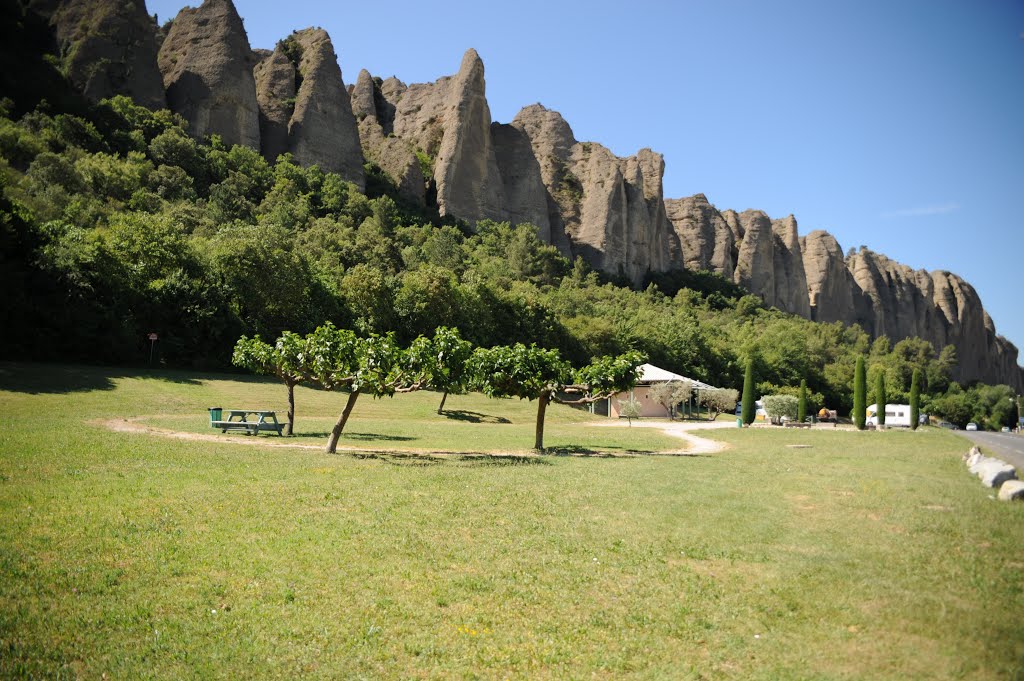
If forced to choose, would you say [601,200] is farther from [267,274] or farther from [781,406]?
[267,274]

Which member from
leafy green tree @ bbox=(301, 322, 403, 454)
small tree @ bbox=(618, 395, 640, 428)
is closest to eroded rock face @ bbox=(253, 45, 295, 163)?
small tree @ bbox=(618, 395, 640, 428)

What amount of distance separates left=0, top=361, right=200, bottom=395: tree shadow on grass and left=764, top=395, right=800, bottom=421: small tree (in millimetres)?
41832

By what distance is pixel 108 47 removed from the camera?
229 feet

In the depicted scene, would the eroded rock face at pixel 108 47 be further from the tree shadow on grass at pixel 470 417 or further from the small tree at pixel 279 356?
the small tree at pixel 279 356

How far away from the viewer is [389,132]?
108875 millimetres

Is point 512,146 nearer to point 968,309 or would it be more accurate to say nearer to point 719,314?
point 719,314

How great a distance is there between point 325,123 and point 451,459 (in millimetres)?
75405

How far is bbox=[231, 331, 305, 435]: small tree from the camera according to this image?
18789mm

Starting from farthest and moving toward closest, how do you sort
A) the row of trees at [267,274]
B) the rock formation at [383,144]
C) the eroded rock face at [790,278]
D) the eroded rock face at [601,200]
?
the eroded rock face at [790,278] → the eroded rock face at [601,200] → the rock formation at [383,144] → the row of trees at [267,274]

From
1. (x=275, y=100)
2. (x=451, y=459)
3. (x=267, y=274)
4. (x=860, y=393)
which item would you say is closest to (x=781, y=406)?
(x=860, y=393)

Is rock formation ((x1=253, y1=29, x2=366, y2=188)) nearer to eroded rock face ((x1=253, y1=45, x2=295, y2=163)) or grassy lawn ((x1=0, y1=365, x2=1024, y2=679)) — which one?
eroded rock face ((x1=253, y1=45, x2=295, y2=163))

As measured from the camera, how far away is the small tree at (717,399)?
56406mm

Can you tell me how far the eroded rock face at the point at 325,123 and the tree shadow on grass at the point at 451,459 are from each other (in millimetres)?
70079

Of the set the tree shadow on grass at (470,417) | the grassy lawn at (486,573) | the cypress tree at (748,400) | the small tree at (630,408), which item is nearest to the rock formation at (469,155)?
the small tree at (630,408)
